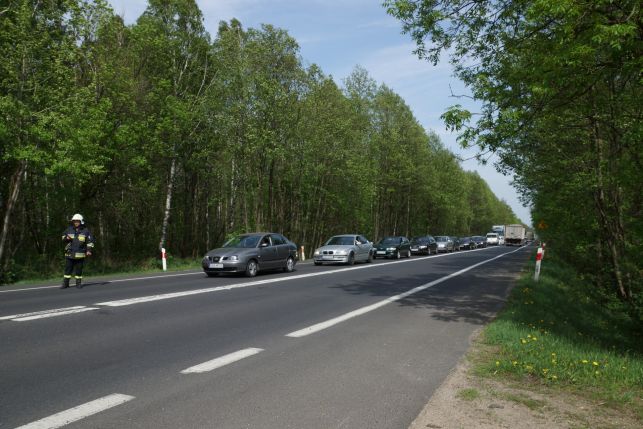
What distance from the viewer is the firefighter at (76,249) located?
1239 centimetres

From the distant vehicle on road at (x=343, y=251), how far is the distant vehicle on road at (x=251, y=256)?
163 inches

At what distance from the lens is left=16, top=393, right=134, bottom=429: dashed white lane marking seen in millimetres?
3614

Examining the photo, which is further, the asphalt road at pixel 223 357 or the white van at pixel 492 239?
the white van at pixel 492 239

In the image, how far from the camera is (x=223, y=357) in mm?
5742

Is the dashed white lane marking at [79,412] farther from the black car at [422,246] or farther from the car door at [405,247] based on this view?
the black car at [422,246]

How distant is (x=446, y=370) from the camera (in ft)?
17.9

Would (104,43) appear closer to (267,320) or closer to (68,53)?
(68,53)

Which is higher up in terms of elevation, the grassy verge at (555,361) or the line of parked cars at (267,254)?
the line of parked cars at (267,254)

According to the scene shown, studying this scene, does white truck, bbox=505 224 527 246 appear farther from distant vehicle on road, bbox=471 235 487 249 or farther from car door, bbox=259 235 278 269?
A: car door, bbox=259 235 278 269

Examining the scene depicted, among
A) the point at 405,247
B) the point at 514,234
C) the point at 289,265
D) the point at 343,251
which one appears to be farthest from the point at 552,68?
the point at 514,234

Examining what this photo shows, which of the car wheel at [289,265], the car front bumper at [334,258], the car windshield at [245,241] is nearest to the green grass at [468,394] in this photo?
the car windshield at [245,241]

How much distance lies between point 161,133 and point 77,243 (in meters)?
12.4

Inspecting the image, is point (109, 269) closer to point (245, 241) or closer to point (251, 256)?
point (245, 241)

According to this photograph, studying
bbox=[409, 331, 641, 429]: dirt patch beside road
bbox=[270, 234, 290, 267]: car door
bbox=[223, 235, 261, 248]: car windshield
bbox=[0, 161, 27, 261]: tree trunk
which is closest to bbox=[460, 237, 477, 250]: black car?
bbox=[270, 234, 290, 267]: car door
